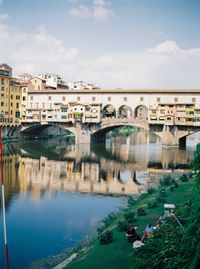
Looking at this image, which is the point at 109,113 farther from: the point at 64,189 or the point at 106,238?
the point at 106,238

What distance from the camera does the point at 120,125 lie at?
6084 centimetres

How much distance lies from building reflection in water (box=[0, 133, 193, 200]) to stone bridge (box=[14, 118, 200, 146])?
3965 mm

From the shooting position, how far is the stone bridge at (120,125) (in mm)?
58656

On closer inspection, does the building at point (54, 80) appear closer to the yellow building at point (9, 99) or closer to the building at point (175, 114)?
the yellow building at point (9, 99)

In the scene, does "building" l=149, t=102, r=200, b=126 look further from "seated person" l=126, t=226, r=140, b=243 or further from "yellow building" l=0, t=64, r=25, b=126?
"seated person" l=126, t=226, r=140, b=243

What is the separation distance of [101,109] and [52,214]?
142 ft

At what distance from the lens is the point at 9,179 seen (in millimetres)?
31672

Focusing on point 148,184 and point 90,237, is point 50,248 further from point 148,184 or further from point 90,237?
point 148,184

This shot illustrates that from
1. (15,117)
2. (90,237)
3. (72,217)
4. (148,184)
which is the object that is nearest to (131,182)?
(148,184)

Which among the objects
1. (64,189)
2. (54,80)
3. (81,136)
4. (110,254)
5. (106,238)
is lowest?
(64,189)

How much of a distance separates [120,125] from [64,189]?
108 ft

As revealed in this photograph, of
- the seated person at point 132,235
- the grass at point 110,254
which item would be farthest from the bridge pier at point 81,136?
the seated person at point 132,235

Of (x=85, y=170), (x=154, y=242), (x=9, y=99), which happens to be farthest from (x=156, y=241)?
(x=9, y=99)

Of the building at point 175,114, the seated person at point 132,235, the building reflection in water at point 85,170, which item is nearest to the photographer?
the seated person at point 132,235
